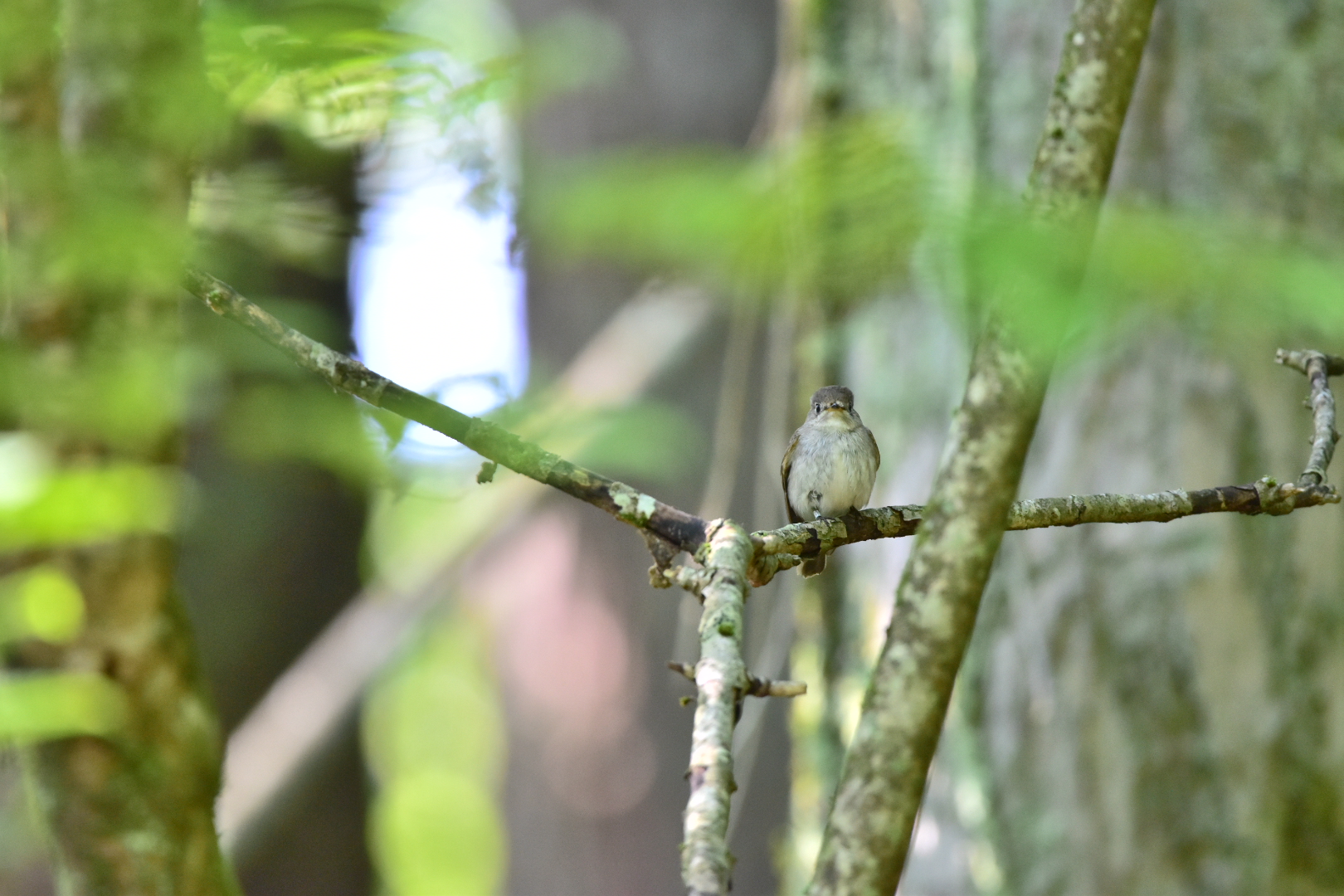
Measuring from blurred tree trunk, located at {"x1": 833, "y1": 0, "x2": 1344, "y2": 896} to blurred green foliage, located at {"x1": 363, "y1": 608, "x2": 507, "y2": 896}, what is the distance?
12.5m

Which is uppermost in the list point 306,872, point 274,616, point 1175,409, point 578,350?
point 578,350

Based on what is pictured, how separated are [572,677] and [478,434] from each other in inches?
227

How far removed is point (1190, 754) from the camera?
12.6 feet

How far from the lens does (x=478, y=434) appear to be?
62.9 inches

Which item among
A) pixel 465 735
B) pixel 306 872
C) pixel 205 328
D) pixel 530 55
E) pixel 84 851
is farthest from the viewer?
pixel 465 735

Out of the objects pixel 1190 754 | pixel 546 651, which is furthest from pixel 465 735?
pixel 1190 754

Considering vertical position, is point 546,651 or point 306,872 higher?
point 546,651

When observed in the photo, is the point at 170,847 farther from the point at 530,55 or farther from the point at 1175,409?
the point at 1175,409

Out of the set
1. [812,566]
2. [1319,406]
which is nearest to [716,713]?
[1319,406]

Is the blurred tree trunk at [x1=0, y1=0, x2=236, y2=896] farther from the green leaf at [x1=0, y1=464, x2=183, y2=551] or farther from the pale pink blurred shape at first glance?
the pale pink blurred shape

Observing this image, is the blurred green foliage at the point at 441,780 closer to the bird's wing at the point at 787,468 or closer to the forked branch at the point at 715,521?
the bird's wing at the point at 787,468

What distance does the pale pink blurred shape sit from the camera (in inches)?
274

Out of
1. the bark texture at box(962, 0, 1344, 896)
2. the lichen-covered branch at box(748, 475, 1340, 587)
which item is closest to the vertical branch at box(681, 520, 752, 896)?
the lichen-covered branch at box(748, 475, 1340, 587)

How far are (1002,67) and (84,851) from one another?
3.65 m
